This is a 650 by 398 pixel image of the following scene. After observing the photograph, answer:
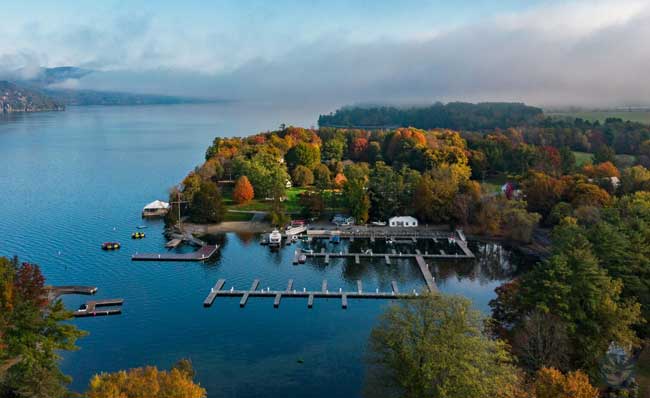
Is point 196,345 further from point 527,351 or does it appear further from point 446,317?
point 527,351

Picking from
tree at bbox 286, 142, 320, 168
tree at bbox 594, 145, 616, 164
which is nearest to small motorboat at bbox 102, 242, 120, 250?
tree at bbox 286, 142, 320, 168

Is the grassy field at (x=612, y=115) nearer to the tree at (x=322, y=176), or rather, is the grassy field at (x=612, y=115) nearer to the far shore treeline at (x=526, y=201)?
the far shore treeline at (x=526, y=201)

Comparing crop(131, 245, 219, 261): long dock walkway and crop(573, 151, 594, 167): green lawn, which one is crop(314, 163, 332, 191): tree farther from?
crop(573, 151, 594, 167): green lawn

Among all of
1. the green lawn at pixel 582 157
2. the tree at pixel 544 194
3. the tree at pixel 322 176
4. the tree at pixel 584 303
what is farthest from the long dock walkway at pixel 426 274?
the green lawn at pixel 582 157

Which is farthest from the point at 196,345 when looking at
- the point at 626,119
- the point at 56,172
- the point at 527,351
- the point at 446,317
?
the point at 626,119

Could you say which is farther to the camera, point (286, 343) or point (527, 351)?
point (286, 343)

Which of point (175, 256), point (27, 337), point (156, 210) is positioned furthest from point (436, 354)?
point (156, 210)
